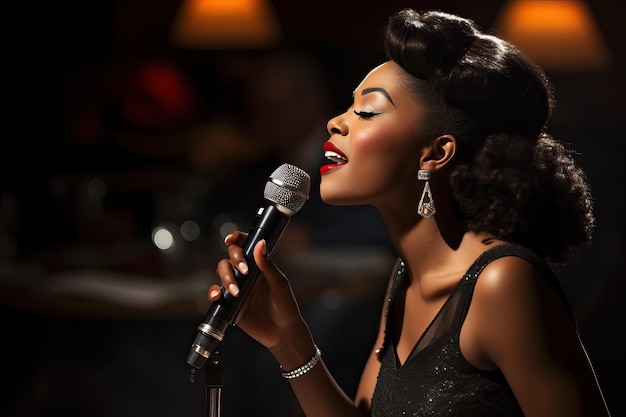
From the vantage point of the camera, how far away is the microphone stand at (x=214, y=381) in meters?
1.78

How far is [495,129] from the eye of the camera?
182cm

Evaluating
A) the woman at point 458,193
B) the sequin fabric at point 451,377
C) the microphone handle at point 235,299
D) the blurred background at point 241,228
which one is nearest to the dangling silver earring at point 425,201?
the woman at point 458,193

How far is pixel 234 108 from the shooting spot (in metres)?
7.87

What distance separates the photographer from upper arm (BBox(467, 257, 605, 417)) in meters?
1.66

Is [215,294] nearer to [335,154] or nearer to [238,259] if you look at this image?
[238,259]

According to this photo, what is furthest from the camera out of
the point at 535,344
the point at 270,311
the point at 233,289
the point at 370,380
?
the point at 370,380

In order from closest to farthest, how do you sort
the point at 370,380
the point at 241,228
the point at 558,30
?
1. the point at 370,380
2. the point at 558,30
3. the point at 241,228

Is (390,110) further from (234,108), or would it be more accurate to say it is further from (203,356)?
(234,108)

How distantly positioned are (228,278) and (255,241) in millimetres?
85

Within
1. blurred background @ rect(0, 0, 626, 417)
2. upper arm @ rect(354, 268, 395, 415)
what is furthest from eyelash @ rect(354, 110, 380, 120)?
blurred background @ rect(0, 0, 626, 417)

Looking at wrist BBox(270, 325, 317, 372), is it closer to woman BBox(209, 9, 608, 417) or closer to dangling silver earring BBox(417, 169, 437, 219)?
woman BBox(209, 9, 608, 417)

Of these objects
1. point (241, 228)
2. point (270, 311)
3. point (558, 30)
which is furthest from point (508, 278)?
point (241, 228)

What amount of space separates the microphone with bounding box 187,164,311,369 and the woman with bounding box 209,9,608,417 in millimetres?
21

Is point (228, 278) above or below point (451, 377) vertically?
above
